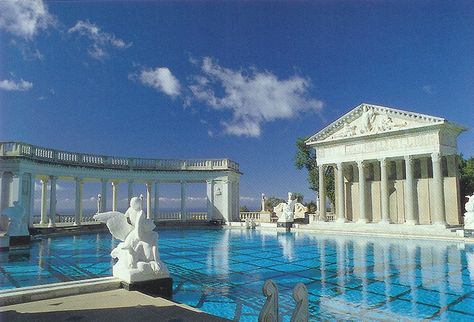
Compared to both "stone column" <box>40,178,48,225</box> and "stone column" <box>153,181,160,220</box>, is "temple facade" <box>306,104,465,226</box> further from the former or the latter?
"stone column" <box>40,178,48,225</box>

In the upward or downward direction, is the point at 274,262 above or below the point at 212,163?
below

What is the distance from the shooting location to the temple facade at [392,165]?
91.6 feet

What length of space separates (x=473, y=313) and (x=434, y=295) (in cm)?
148

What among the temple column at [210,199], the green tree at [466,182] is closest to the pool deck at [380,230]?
the temple column at [210,199]

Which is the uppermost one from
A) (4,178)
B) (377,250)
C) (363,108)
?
(363,108)

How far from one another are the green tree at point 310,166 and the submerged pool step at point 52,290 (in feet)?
127

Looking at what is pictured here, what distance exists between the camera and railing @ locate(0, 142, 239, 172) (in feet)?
80.6

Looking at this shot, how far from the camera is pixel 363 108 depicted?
3192 cm

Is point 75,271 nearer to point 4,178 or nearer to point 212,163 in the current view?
point 4,178

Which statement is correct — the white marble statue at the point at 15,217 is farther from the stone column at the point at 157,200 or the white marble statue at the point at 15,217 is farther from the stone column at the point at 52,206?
the stone column at the point at 157,200

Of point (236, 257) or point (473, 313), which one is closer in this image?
point (473, 313)

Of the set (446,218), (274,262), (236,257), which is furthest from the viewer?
(446,218)

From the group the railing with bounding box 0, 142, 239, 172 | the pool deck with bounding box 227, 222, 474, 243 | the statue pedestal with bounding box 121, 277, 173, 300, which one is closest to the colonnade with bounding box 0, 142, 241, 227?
the railing with bounding box 0, 142, 239, 172

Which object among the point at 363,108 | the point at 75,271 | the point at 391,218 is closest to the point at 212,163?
the point at 363,108
